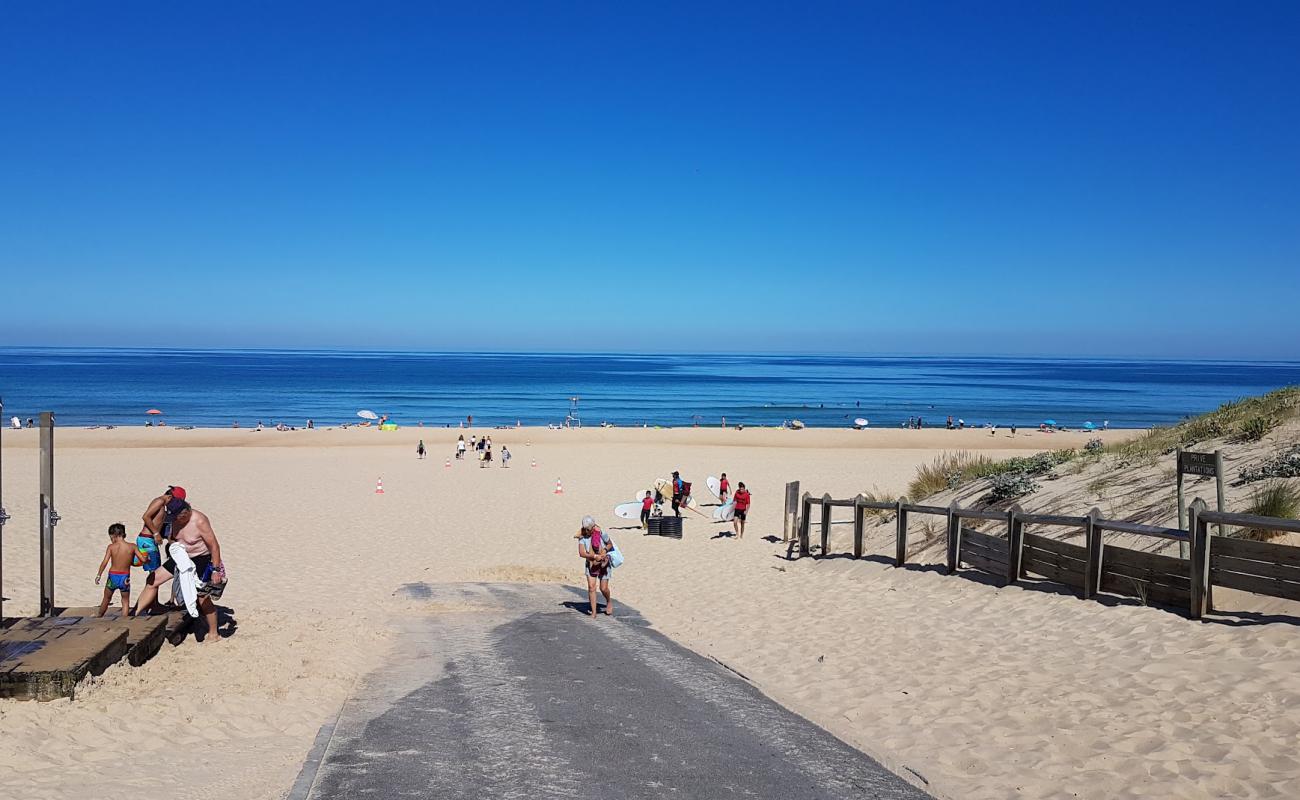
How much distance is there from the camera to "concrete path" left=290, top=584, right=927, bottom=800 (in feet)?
18.9

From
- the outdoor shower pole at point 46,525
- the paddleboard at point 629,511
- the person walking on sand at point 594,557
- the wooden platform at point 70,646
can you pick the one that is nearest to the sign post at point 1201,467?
the person walking on sand at point 594,557

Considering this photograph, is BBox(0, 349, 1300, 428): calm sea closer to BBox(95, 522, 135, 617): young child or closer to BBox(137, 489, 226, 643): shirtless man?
BBox(95, 522, 135, 617): young child

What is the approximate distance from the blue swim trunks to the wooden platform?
0.32m

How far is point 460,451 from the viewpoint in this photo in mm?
37812

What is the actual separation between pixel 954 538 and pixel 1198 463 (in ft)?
10.9

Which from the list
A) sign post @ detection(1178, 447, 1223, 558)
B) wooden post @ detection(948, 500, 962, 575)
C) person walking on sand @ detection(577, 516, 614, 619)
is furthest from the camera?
wooden post @ detection(948, 500, 962, 575)

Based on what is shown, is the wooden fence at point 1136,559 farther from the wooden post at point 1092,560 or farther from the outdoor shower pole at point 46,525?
the outdoor shower pole at point 46,525

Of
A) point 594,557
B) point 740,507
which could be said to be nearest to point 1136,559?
point 594,557

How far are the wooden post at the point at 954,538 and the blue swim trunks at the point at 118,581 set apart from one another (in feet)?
32.2

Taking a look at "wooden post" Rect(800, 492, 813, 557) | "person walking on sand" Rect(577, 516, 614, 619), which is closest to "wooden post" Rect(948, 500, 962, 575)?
"wooden post" Rect(800, 492, 813, 557)

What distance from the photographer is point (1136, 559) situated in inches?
370

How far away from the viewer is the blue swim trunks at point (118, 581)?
941 cm

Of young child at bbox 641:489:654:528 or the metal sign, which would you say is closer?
the metal sign

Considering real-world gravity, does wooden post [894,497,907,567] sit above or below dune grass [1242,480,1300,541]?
below
